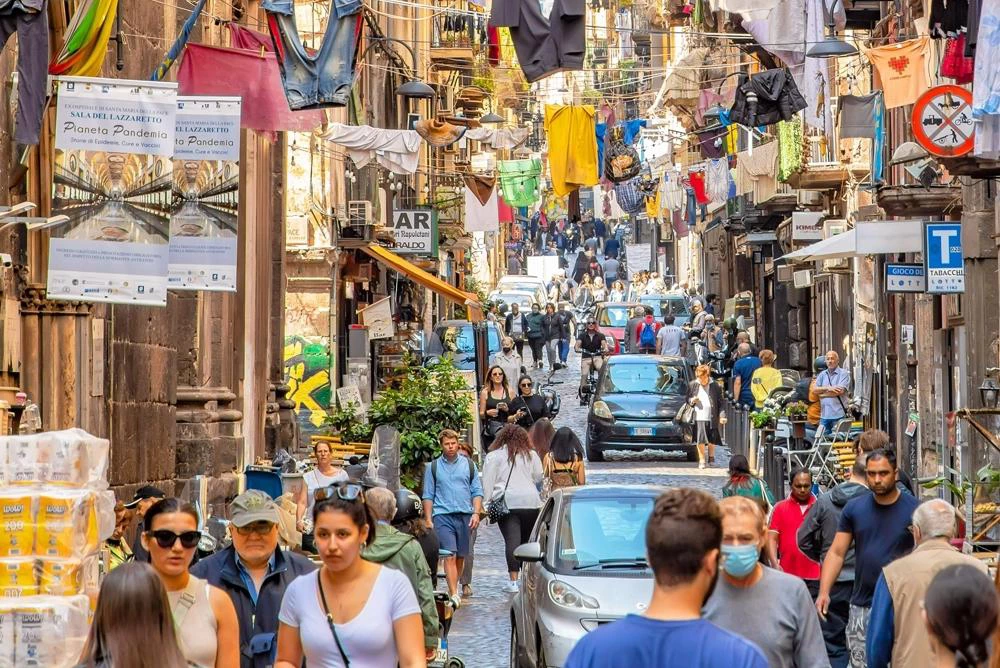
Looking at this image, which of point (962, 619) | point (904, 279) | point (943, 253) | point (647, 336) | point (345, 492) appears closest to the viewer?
point (962, 619)

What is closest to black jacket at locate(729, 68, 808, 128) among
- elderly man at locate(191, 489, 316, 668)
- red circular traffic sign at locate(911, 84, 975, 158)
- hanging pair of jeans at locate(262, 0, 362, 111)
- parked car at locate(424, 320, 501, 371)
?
parked car at locate(424, 320, 501, 371)

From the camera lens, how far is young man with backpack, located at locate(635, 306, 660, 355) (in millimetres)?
44156

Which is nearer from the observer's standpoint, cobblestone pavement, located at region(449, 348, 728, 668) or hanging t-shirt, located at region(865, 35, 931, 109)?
cobblestone pavement, located at region(449, 348, 728, 668)

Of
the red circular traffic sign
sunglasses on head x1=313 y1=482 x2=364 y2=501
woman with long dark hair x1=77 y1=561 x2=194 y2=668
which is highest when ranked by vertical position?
the red circular traffic sign

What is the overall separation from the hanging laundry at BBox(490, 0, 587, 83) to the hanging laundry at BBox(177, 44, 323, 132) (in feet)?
8.70

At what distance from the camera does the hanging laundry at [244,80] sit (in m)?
16.1

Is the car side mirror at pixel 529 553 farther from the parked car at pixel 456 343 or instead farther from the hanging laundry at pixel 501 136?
the hanging laundry at pixel 501 136

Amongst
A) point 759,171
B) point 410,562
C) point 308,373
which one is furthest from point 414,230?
point 410,562

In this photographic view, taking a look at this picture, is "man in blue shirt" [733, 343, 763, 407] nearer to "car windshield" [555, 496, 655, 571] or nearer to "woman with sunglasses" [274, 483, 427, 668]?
"car windshield" [555, 496, 655, 571]

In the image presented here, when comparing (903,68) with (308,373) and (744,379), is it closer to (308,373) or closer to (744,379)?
(744,379)

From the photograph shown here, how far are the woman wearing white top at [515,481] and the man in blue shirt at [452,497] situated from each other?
260 millimetres

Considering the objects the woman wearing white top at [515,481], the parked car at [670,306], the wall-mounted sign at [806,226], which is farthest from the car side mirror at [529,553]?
the parked car at [670,306]

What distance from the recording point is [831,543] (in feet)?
37.5

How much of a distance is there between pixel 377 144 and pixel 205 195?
16.1m
